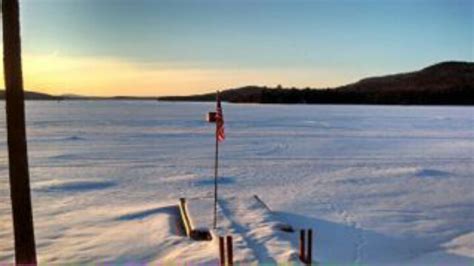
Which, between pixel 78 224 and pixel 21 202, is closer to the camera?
pixel 21 202

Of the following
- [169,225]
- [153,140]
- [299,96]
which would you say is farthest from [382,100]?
[169,225]

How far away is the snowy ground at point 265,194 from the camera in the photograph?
10.8m

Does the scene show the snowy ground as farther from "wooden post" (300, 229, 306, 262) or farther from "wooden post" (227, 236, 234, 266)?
"wooden post" (227, 236, 234, 266)

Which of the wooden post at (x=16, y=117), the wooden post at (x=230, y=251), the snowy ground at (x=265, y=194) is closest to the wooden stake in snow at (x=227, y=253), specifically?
the wooden post at (x=230, y=251)

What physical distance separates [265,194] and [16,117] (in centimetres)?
970

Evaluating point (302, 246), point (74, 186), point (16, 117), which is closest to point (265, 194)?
point (74, 186)

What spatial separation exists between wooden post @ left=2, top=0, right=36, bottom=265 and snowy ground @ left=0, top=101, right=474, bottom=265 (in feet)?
8.34

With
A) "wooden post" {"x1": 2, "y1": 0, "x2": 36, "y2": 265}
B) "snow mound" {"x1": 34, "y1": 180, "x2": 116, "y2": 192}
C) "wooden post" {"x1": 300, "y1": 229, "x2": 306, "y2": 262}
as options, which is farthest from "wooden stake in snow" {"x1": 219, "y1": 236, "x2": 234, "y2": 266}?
"snow mound" {"x1": 34, "y1": 180, "x2": 116, "y2": 192}

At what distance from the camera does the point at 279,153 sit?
88.0 ft

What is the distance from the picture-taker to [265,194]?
16.4 meters

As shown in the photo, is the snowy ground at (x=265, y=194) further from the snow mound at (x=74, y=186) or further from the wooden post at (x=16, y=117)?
the wooden post at (x=16, y=117)

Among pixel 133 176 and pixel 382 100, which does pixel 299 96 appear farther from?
pixel 133 176

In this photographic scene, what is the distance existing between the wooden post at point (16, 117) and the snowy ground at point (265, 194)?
2.54 meters

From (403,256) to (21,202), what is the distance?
6.08m
